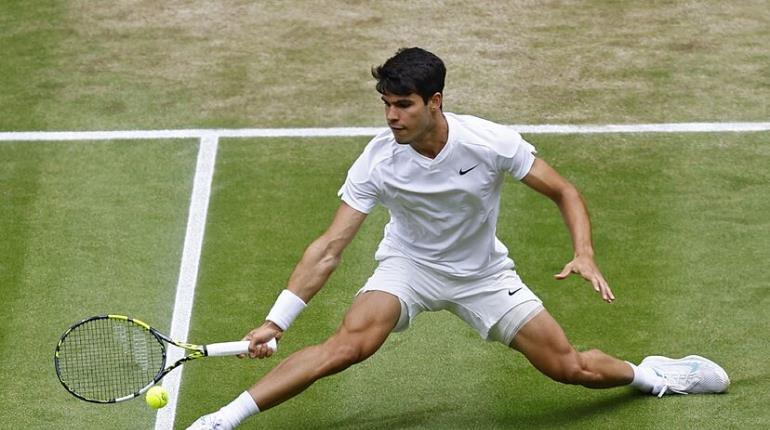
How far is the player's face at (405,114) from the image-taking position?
8922mm

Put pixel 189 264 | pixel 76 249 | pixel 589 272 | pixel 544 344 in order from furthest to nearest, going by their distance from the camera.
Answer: pixel 76 249 → pixel 189 264 → pixel 544 344 → pixel 589 272

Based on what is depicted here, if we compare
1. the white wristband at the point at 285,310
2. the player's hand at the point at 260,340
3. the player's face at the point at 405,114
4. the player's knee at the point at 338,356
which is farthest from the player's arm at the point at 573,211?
the player's hand at the point at 260,340

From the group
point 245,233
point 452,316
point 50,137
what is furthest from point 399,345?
point 50,137

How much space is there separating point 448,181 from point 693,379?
204 cm

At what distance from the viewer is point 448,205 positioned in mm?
9305

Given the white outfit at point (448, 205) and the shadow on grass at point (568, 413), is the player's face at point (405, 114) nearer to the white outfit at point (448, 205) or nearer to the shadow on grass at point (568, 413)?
the white outfit at point (448, 205)

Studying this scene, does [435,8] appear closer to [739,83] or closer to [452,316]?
[739,83]

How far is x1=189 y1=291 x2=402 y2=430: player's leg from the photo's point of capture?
9156 millimetres

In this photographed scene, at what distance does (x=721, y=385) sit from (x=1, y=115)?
274 inches

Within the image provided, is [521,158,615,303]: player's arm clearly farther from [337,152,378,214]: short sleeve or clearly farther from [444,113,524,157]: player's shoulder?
[337,152,378,214]: short sleeve

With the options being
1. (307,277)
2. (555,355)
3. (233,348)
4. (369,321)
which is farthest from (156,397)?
(555,355)

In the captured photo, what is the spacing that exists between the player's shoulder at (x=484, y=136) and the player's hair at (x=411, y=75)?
0.35 m

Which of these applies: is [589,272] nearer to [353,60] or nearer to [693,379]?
[693,379]

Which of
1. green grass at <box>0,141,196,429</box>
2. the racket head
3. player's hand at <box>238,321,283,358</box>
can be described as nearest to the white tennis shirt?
player's hand at <box>238,321,283,358</box>
